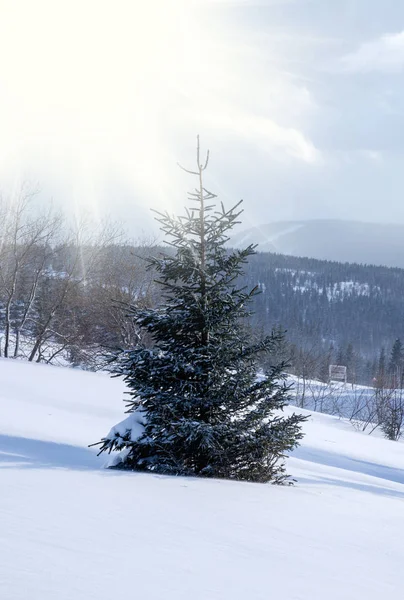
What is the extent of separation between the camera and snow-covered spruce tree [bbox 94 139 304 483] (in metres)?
6.11

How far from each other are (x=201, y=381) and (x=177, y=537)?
10.8 ft

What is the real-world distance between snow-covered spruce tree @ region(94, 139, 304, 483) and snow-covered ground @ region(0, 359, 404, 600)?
709 mm

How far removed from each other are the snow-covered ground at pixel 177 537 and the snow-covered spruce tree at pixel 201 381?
0.71 meters

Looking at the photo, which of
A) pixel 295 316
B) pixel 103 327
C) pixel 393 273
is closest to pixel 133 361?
pixel 103 327

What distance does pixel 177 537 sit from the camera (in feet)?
10.2

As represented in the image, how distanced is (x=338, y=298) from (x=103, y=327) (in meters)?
158

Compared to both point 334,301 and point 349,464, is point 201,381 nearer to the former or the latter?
point 349,464

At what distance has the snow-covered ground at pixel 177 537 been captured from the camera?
2285 mm

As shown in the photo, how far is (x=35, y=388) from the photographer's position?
39.3ft

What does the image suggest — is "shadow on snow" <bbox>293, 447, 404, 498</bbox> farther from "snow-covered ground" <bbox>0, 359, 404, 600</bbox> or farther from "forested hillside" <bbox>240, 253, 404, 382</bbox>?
"forested hillside" <bbox>240, 253, 404, 382</bbox>

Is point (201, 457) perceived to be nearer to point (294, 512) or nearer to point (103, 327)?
point (294, 512)

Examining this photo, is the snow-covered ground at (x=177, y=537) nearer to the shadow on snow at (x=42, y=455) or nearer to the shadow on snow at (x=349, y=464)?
the shadow on snow at (x=42, y=455)

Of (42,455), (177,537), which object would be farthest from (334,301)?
(177,537)

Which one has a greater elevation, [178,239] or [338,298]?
[338,298]
